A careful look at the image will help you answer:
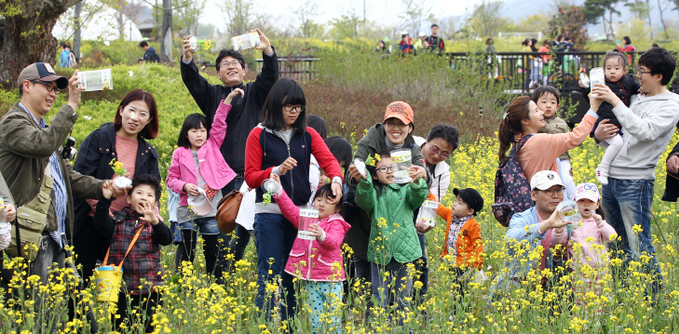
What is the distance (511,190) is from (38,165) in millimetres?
3190

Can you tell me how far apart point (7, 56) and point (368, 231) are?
991 cm

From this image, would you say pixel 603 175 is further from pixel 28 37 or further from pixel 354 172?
pixel 28 37

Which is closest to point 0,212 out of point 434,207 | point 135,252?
point 135,252

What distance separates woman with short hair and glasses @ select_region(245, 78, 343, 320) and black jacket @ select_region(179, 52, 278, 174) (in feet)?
3.04

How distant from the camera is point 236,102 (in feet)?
17.2

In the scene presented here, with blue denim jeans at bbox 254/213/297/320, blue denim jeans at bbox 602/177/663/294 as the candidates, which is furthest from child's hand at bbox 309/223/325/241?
blue denim jeans at bbox 602/177/663/294

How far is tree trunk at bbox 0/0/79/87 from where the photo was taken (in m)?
11.1

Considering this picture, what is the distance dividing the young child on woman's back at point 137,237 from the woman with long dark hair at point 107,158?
0.52 ft

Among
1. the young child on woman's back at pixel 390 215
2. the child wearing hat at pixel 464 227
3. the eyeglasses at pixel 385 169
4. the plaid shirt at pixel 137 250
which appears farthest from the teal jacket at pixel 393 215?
the plaid shirt at pixel 137 250

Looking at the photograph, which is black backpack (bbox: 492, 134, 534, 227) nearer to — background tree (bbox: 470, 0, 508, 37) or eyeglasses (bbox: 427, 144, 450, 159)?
eyeglasses (bbox: 427, 144, 450, 159)

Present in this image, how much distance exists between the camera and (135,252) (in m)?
4.06

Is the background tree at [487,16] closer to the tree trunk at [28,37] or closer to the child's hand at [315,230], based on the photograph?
the tree trunk at [28,37]

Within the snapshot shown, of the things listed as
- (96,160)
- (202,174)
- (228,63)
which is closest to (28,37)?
(228,63)

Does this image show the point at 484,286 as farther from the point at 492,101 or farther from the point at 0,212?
the point at 492,101
